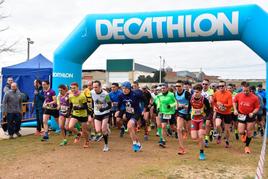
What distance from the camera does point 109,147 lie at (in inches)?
373

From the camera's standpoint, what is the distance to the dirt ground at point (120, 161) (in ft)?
20.9

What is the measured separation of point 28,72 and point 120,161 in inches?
346

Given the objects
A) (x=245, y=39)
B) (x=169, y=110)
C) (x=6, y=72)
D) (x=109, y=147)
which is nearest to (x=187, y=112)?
(x=169, y=110)

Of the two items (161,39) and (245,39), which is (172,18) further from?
(245,39)

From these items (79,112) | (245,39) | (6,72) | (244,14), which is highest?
(244,14)

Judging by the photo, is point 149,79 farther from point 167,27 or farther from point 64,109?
point 64,109

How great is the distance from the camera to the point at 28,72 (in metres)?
14.7

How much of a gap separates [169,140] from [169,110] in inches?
81.6

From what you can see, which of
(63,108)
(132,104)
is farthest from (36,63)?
(132,104)

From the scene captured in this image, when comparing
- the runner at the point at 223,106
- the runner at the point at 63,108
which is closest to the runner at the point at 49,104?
the runner at the point at 63,108

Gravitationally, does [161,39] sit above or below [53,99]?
above

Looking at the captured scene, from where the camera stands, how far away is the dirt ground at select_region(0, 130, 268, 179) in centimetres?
637

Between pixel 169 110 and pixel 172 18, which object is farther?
pixel 172 18

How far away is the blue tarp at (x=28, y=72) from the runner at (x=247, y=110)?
28.4ft
